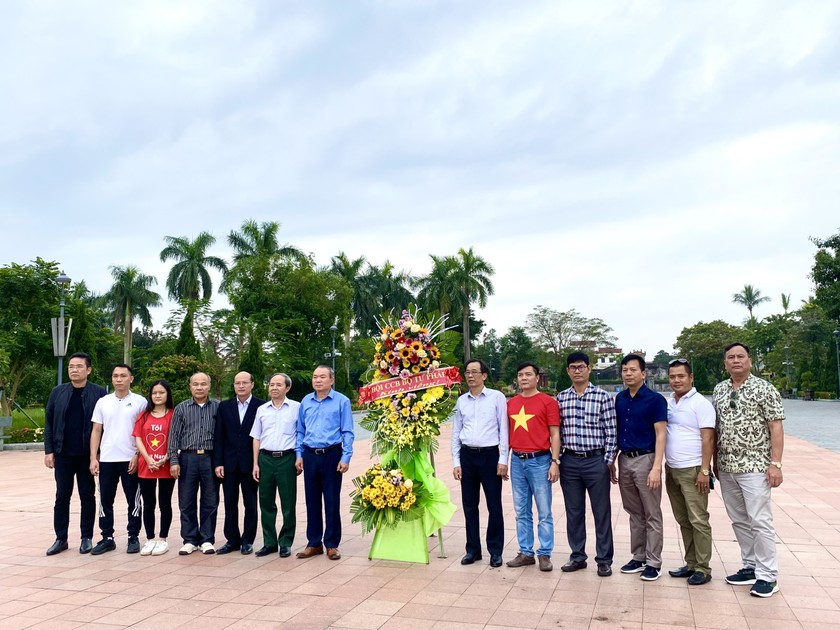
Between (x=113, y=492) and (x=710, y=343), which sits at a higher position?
(x=710, y=343)

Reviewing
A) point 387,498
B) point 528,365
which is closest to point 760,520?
point 528,365

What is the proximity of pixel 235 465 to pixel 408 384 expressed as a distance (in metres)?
1.67

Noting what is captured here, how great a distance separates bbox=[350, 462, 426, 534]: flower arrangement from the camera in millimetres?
5406

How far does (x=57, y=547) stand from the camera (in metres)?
5.82

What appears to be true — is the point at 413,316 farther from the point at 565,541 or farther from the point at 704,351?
the point at 704,351

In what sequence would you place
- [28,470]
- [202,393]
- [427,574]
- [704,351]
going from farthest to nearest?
[704,351] → [28,470] → [202,393] → [427,574]

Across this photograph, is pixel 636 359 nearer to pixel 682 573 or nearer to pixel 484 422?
pixel 484 422

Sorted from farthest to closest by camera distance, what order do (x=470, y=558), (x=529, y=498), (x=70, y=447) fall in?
(x=70, y=447) → (x=470, y=558) → (x=529, y=498)

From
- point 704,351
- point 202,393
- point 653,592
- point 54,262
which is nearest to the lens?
point 653,592

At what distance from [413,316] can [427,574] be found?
2.08 m

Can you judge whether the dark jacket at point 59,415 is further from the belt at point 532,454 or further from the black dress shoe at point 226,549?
the belt at point 532,454

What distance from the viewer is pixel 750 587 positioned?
451cm

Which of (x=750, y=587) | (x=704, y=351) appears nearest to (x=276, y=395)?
(x=750, y=587)

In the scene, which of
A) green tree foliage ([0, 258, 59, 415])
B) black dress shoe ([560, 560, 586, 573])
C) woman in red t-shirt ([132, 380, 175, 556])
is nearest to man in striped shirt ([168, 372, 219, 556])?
woman in red t-shirt ([132, 380, 175, 556])
